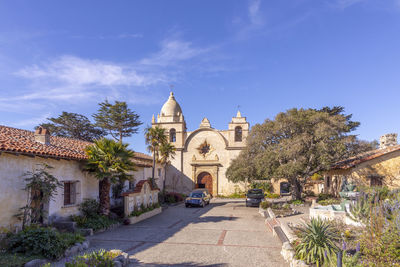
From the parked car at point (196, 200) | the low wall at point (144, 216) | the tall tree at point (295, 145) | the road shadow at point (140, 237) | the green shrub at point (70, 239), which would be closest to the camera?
the green shrub at point (70, 239)

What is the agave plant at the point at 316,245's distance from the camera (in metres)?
6.98

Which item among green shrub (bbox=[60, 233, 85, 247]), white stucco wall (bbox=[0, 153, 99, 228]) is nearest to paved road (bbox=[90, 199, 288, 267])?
green shrub (bbox=[60, 233, 85, 247])

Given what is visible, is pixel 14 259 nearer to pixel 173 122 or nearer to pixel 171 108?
pixel 173 122

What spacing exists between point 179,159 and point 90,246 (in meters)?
25.6

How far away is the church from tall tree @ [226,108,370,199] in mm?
11324

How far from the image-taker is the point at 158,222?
16.3 meters

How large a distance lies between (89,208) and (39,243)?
20.0 ft

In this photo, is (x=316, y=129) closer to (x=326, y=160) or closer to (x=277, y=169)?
(x=326, y=160)

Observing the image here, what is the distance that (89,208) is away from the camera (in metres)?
14.4

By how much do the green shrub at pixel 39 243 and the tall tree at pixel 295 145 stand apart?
49.0ft

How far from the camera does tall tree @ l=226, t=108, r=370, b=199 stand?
19469 mm

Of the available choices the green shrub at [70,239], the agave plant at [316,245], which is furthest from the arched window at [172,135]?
the agave plant at [316,245]

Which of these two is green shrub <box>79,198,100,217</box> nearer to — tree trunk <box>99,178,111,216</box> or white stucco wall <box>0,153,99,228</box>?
tree trunk <box>99,178,111,216</box>

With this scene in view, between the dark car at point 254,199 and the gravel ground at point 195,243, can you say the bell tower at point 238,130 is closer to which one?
the dark car at point 254,199
